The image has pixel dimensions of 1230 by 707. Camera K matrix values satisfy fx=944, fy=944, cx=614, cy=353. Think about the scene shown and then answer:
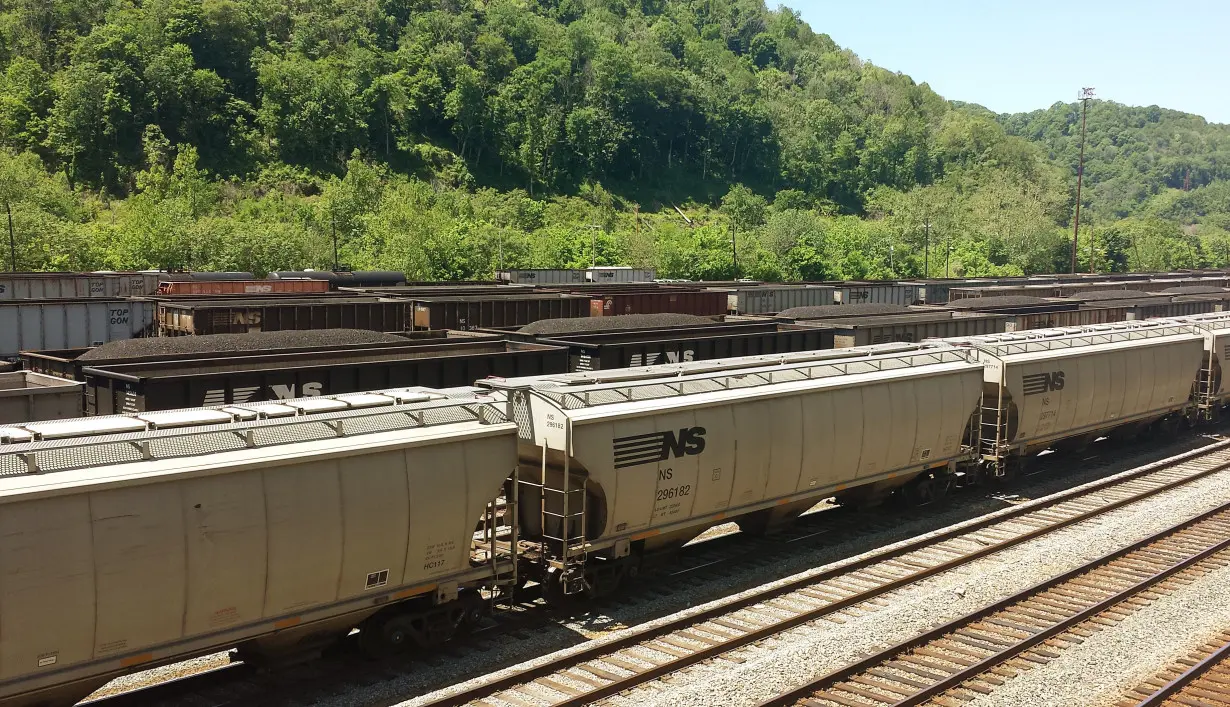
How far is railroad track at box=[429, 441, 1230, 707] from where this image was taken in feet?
40.9

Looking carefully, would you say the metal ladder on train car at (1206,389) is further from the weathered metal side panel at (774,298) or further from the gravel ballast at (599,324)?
the weathered metal side panel at (774,298)

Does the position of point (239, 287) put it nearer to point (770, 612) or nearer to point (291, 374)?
point (291, 374)

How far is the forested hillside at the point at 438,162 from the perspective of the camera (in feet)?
267

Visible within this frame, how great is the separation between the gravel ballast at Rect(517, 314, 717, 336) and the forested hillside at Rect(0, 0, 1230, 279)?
152ft

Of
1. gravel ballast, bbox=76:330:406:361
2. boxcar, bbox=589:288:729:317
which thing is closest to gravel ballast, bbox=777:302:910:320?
boxcar, bbox=589:288:729:317

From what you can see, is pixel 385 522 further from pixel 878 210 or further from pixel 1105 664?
pixel 878 210

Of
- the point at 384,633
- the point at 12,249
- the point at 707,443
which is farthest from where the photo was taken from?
the point at 12,249

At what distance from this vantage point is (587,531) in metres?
14.9

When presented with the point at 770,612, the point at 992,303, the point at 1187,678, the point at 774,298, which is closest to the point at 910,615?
the point at 770,612

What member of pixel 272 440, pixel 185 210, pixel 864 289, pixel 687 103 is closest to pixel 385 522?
pixel 272 440

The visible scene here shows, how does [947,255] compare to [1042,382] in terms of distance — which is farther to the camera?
[947,255]

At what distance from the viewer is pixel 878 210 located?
6654 inches

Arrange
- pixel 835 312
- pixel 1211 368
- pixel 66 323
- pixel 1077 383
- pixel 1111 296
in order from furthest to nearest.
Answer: pixel 1111 296, pixel 835 312, pixel 66 323, pixel 1211 368, pixel 1077 383

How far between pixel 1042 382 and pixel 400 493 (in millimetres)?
18382
